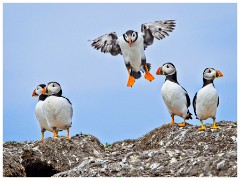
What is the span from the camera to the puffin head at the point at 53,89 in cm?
1900

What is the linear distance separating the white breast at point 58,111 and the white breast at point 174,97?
99.2 inches

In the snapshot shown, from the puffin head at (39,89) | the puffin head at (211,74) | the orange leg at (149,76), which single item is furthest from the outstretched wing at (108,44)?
the puffin head at (211,74)

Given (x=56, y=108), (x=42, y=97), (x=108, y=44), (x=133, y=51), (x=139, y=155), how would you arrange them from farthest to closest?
(x=108, y=44) < (x=133, y=51) < (x=42, y=97) < (x=56, y=108) < (x=139, y=155)

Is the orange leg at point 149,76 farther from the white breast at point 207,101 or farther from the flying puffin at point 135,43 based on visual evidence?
the white breast at point 207,101

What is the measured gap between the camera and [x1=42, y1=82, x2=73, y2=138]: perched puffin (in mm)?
18719

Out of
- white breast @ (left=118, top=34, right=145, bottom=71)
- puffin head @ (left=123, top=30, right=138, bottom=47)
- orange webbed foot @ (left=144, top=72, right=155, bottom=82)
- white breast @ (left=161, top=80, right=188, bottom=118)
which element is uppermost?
puffin head @ (left=123, top=30, right=138, bottom=47)

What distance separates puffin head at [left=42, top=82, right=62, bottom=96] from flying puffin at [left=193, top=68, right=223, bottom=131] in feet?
11.7

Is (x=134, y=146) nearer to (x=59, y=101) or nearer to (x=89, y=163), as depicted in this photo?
(x=59, y=101)

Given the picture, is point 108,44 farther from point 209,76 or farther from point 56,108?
point 209,76

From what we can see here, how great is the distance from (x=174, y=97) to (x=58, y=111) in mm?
3022

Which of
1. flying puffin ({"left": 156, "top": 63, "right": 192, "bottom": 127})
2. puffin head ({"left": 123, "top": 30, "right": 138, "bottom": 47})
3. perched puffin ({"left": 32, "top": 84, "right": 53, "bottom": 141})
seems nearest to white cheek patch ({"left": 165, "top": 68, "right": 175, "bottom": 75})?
flying puffin ({"left": 156, "top": 63, "right": 192, "bottom": 127})

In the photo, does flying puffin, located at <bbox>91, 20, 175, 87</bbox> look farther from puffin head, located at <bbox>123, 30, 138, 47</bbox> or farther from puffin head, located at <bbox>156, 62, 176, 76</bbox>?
puffin head, located at <bbox>156, 62, 176, 76</bbox>

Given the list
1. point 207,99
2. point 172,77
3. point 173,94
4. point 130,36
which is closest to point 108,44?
point 130,36

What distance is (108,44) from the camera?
78.3 ft
